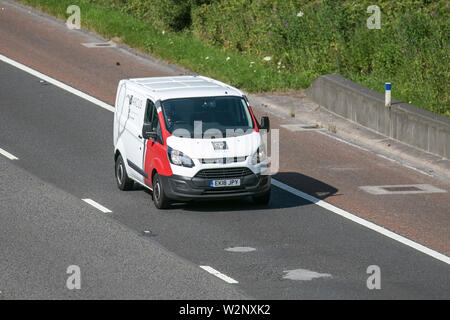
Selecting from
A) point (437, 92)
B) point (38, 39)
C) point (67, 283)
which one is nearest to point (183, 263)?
point (67, 283)

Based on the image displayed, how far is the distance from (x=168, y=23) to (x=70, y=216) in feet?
55.0

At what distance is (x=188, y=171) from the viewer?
17.6 metres

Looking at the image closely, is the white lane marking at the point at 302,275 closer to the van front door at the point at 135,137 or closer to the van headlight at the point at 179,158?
the van headlight at the point at 179,158

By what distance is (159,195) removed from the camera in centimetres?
1803

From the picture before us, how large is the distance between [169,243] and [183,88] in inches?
153

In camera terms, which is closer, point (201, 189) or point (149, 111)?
point (201, 189)

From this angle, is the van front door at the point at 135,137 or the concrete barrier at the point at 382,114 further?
the concrete barrier at the point at 382,114

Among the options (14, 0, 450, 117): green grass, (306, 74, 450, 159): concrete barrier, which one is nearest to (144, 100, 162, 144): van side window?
(306, 74, 450, 159): concrete barrier

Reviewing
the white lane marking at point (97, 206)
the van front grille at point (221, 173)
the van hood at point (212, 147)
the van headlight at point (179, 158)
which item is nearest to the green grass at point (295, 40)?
the van hood at point (212, 147)

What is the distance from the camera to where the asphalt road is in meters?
14.0

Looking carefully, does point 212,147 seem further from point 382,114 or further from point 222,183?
point 382,114

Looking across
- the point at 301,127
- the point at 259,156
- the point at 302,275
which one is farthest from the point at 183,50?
the point at 302,275

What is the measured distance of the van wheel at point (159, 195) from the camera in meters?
17.9
